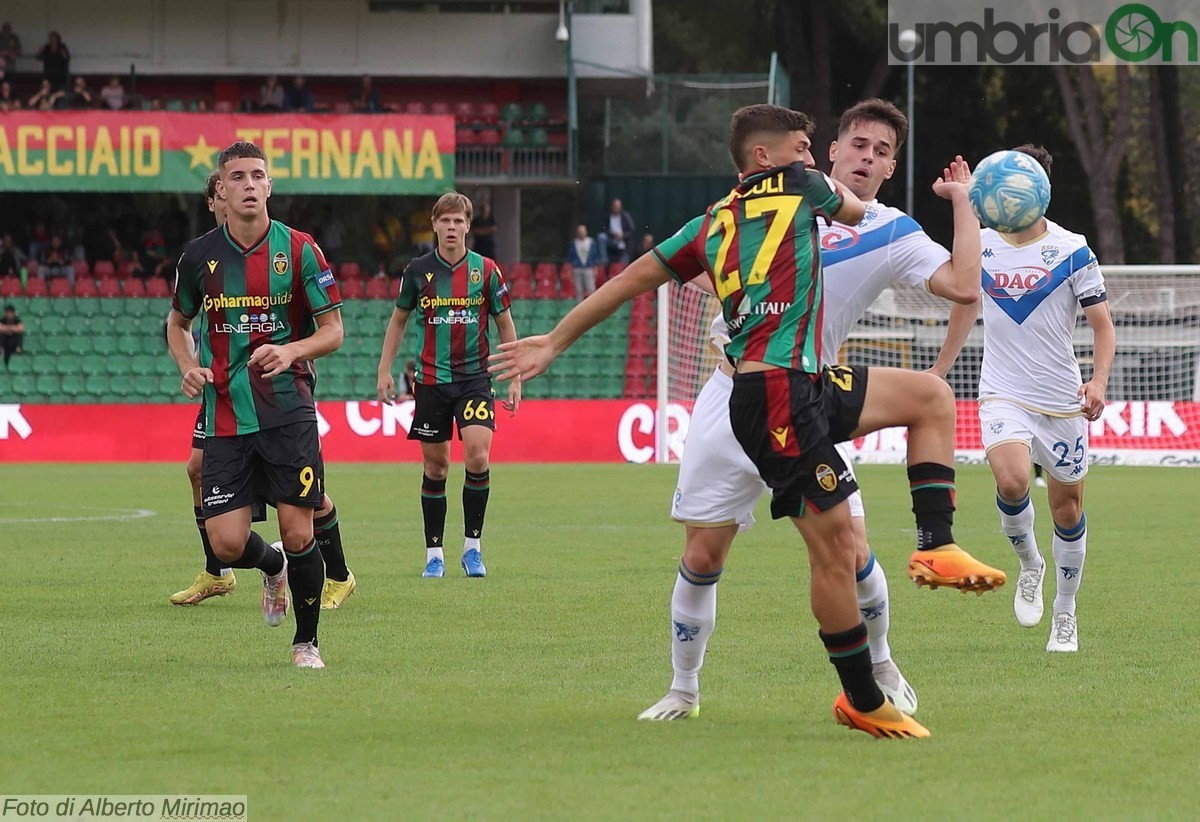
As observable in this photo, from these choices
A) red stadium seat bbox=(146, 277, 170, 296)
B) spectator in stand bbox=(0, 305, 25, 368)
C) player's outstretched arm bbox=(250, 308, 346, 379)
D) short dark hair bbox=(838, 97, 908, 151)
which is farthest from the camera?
red stadium seat bbox=(146, 277, 170, 296)

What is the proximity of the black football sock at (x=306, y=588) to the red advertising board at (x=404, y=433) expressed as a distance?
17007mm

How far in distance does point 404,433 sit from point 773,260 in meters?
19.2

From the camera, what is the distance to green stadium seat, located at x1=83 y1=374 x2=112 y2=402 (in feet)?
88.9

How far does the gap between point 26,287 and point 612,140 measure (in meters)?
11.3

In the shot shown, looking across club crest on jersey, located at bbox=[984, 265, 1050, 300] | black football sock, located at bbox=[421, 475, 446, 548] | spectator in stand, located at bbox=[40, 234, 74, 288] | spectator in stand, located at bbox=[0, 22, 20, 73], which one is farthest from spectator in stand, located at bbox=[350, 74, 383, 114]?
club crest on jersey, located at bbox=[984, 265, 1050, 300]

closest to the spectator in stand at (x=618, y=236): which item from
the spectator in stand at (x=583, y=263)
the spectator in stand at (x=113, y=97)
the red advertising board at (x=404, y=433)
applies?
the spectator in stand at (x=583, y=263)

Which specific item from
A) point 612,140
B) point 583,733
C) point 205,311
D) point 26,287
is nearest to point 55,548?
point 205,311

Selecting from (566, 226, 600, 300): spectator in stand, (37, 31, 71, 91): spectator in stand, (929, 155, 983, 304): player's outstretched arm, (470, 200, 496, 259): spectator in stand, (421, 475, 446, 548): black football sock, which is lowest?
(421, 475, 446, 548): black football sock

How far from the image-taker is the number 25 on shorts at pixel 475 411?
1131 cm

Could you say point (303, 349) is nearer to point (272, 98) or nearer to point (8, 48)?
point (272, 98)

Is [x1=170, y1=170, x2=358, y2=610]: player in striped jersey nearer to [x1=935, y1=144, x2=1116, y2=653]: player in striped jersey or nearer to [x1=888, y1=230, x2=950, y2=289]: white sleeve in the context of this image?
[x1=935, y1=144, x2=1116, y2=653]: player in striped jersey

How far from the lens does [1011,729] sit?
5.78 m

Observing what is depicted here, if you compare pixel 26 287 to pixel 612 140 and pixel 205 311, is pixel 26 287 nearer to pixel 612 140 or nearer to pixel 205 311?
pixel 612 140

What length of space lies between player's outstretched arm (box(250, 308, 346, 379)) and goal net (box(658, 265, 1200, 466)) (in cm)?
1688
